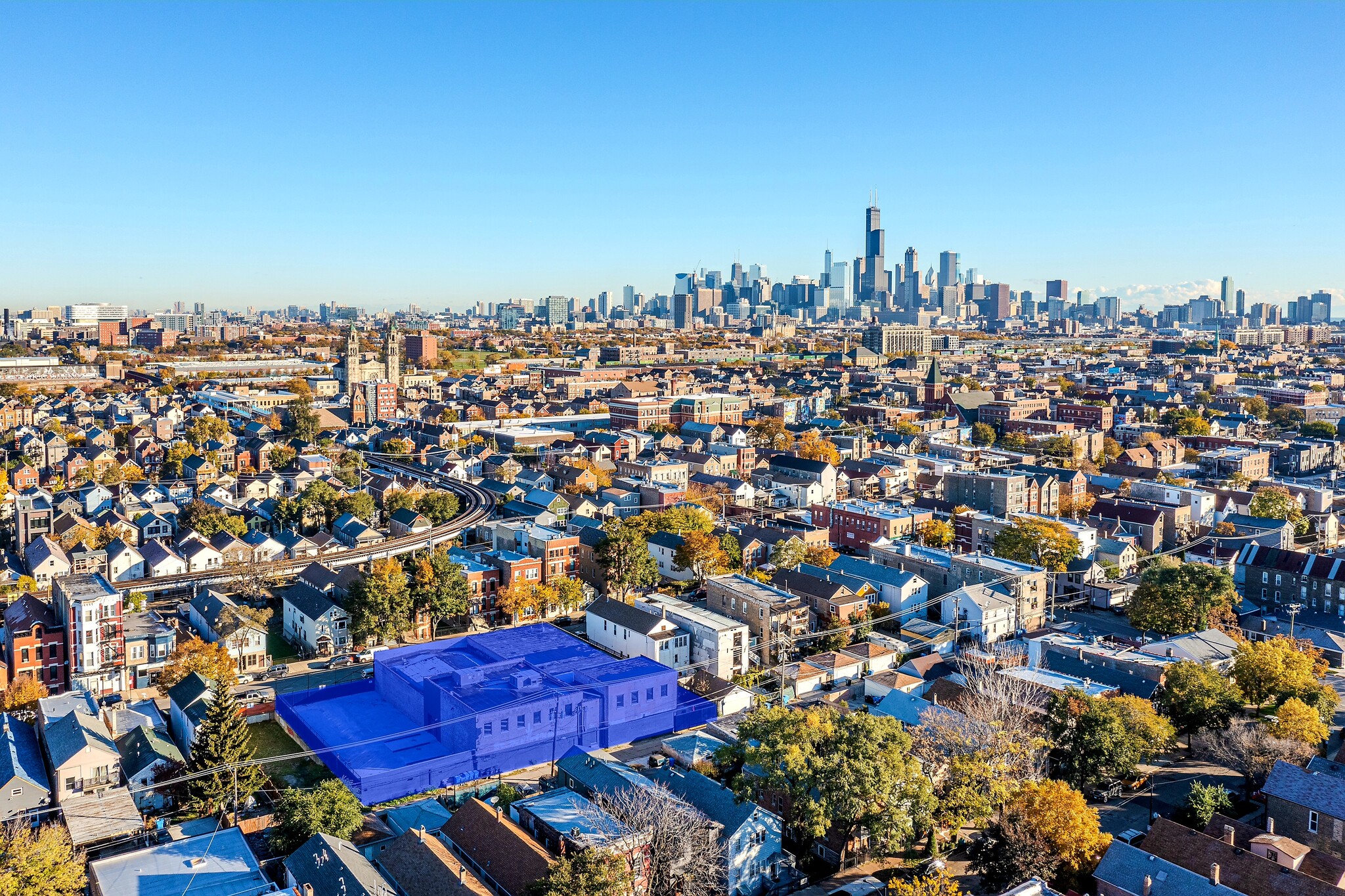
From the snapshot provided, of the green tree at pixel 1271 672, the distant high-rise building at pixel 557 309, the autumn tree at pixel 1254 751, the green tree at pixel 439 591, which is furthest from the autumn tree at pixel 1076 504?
the distant high-rise building at pixel 557 309

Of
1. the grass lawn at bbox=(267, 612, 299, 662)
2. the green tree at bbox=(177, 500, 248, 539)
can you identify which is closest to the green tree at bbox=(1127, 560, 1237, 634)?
the grass lawn at bbox=(267, 612, 299, 662)

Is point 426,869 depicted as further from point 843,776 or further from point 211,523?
point 211,523

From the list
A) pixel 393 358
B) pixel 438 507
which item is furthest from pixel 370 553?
pixel 393 358

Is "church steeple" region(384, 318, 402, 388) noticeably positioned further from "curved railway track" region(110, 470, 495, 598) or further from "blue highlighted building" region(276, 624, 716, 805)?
"blue highlighted building" region(276, 624, 716, 805)

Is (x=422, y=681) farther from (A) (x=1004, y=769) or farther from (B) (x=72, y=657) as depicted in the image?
(A) (x=1004, y=769)

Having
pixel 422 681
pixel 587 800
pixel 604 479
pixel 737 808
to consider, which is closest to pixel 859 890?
pixel 737 808

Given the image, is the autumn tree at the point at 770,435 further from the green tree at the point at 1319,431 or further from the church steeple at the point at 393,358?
the church steeple at the point at 393,358
